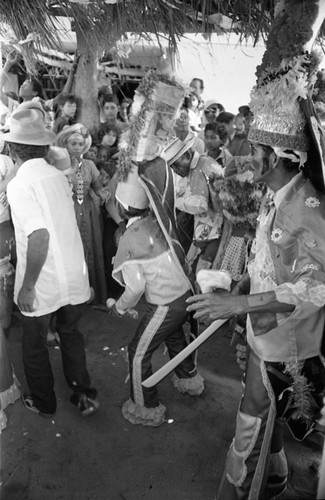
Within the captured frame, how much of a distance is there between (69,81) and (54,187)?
3.60 metres

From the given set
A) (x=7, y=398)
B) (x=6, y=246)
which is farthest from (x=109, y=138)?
(x=7, y=398)

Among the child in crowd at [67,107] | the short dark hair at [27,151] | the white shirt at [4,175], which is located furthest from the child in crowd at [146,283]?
the child in crowd at [67,107]

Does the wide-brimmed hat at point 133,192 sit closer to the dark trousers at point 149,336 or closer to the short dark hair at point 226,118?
the dark trousers at point 149,336

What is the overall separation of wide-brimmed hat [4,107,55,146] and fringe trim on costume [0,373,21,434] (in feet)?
5.35

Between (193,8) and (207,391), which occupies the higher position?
(193,8)

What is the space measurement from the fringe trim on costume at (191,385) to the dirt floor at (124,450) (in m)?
0.05

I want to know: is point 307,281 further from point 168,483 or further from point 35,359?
point 35,359

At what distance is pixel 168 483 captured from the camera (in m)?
2.55

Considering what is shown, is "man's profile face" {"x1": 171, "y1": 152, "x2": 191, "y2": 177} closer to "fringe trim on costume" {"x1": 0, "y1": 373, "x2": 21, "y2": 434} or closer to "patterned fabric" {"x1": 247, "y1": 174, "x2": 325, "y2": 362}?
"patterned fabric" {"x1": 247, "y1": 174, "x2": 325, "y2": 362}

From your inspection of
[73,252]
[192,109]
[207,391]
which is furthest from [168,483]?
[192,109]

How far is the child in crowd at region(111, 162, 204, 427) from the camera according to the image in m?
2.77

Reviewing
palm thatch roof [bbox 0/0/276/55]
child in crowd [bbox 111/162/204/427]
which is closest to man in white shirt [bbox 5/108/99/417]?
child in crowd [bbox 111/162/204/427]

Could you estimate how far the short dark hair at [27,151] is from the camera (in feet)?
9.07

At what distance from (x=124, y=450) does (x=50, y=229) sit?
4.68ft
